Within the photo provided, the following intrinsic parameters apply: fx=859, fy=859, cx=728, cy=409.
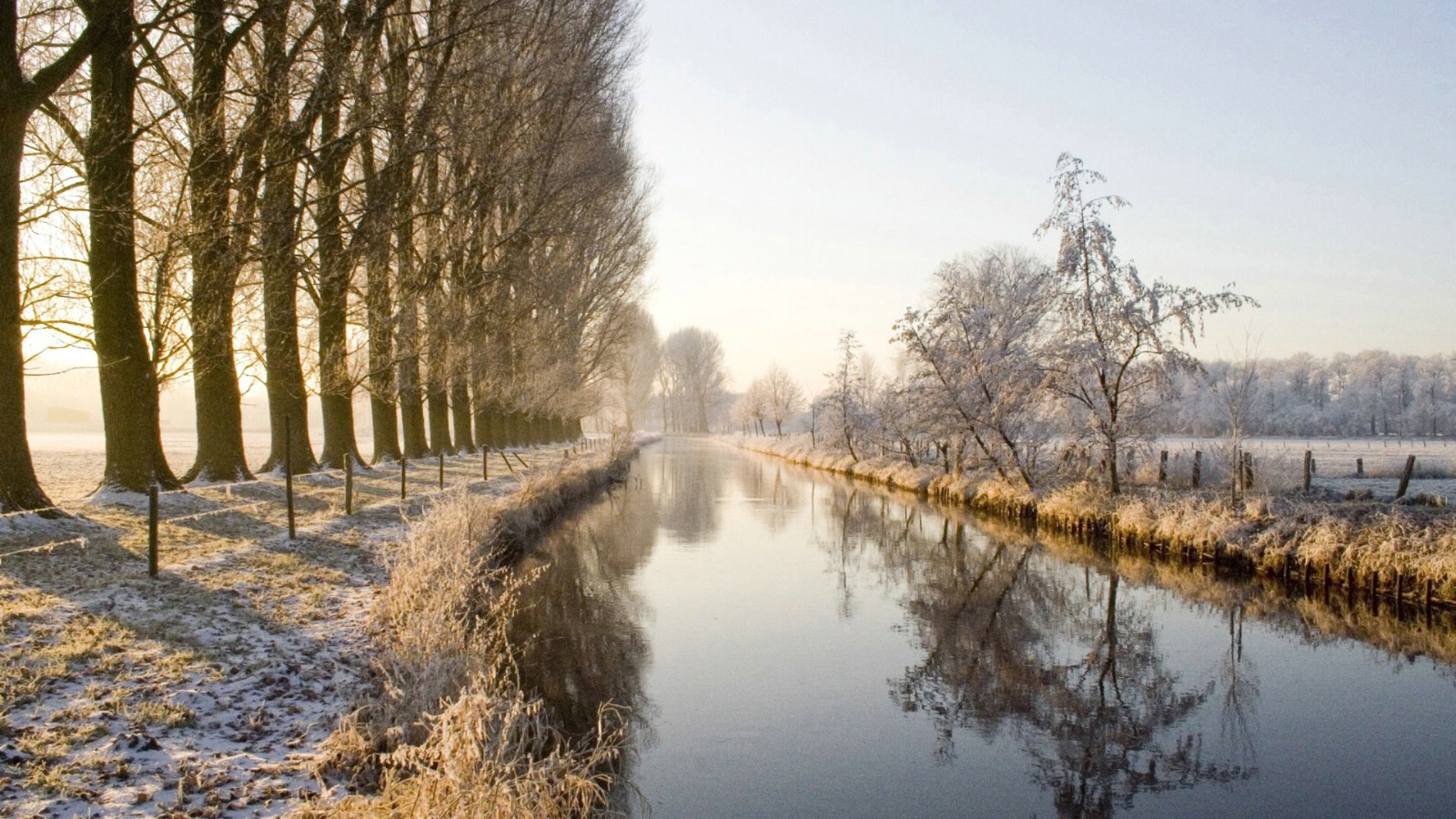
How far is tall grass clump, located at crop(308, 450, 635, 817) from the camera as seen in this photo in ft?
14.5

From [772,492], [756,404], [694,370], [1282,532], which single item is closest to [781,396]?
[756,404]

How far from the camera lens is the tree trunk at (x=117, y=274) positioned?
11117mm

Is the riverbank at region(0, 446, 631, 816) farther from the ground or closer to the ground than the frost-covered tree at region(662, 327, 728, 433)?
closer to the ground

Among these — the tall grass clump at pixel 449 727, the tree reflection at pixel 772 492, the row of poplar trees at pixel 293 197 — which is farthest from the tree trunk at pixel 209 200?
the tree reflection at pixel 772 492

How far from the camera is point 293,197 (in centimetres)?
1402

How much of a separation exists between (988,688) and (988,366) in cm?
1470

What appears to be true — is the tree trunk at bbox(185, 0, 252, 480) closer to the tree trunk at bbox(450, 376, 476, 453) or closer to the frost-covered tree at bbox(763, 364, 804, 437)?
the tree trunk at bbox(450, 376, 476, 453)

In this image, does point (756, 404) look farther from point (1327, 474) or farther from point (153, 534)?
point (153, 534)

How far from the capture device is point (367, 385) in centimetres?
1930

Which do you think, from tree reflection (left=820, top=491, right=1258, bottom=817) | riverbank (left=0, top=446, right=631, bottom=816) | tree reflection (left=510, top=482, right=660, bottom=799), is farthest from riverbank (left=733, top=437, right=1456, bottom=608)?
riverbank (left=0, top=446, right=631, bottom=816)

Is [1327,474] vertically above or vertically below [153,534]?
below

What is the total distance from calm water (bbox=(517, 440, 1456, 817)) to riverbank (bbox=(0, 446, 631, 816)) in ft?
6.36

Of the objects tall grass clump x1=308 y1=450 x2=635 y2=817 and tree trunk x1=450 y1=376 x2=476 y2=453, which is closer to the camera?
tall grass clump x1=308 y1=450 x2=635 y2=817

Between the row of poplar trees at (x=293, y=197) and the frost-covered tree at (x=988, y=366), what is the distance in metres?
10.9
